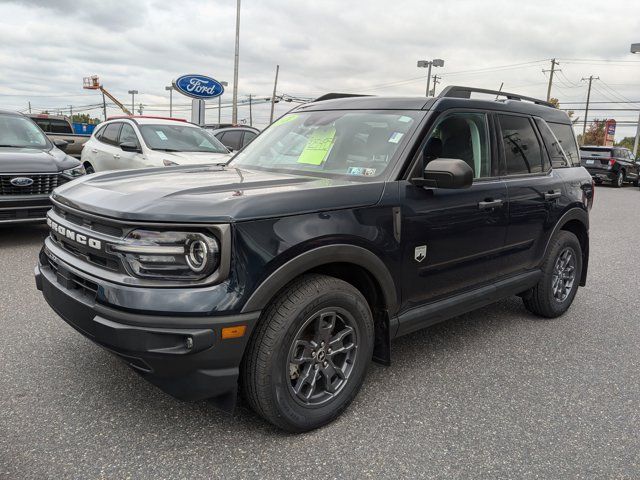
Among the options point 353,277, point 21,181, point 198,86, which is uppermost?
point 198,86

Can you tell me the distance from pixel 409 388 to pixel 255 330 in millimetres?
1271

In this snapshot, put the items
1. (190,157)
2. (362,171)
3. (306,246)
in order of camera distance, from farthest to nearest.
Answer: (190,157)
(362,171)
(306,246)

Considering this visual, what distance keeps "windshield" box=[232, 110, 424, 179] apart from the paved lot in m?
1.36

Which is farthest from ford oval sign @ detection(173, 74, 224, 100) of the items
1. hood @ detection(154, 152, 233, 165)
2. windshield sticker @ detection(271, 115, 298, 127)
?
windshield sticker @ detection(271, 115, 298, 127)

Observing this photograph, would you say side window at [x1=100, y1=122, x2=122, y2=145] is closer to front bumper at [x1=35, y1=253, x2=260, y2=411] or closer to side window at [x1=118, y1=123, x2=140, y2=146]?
side window at [x1=118, y1=123, x2=140, y2=146]

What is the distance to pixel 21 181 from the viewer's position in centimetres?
621

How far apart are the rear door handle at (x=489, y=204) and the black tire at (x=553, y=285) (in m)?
1.06

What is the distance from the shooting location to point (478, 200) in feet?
11.4

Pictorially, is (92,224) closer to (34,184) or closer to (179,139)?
(34,184)

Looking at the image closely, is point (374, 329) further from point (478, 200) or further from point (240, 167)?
point (240, 167)

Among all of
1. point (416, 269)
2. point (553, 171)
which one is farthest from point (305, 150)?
point (553, 171)

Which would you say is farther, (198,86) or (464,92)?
(198,86)

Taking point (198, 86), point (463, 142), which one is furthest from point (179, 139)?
point (198, 86)

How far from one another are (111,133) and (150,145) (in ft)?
5.77
